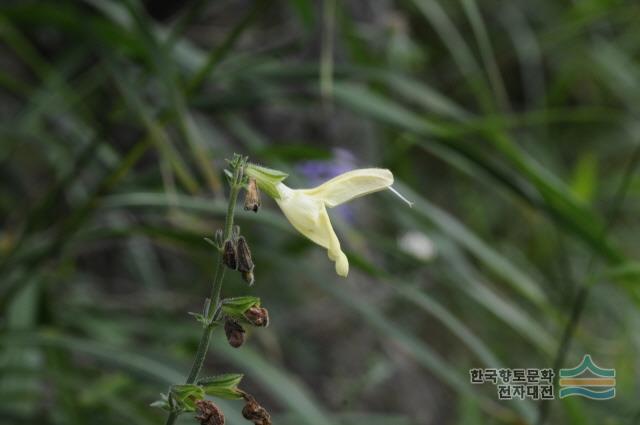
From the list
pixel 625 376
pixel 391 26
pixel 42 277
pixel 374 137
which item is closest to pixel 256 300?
pixel 42 277

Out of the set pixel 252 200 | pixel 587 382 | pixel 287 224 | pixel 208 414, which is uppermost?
pixel 287 224

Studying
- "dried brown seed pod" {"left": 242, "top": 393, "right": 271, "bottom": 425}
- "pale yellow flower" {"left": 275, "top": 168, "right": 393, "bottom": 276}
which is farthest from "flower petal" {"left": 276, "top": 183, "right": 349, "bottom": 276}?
"dried brown seed pod" {"left": 242, "top": 393, "right": 271, "bottom": 425}

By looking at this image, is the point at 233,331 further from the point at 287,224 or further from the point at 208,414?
the point at 287,224

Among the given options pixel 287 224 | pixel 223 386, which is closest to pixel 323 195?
pixel 223 386

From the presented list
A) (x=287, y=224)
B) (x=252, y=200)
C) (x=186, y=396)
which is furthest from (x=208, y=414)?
(x=287, y=224)

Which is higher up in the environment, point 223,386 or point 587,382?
point 587,382

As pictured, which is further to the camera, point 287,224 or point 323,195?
point 287,224

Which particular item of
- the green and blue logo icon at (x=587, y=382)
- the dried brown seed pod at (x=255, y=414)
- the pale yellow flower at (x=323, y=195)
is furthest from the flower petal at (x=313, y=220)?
the green and blue logo icon at (x=587, y=382)
